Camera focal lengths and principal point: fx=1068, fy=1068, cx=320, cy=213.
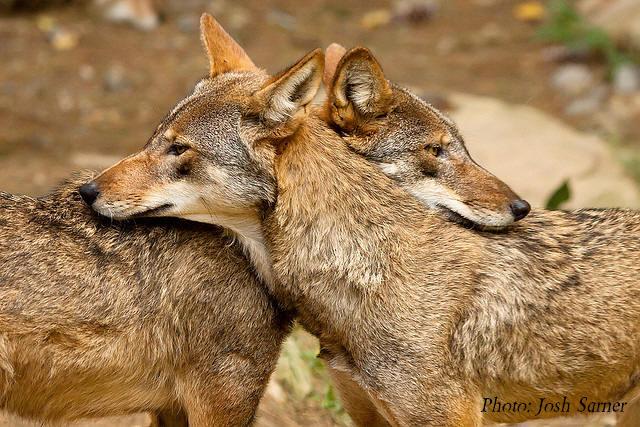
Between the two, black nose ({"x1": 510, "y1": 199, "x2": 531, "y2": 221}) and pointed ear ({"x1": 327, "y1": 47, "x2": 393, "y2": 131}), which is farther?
black nose ({"x1": 510, "y1": 199, "x2": 531, "y2": 221})

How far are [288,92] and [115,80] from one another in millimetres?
8467

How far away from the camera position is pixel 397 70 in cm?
1437

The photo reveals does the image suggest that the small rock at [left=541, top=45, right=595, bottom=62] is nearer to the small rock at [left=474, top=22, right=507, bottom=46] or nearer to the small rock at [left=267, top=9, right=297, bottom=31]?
the small rock at [left=474, top=22, right=507, bottom=46]

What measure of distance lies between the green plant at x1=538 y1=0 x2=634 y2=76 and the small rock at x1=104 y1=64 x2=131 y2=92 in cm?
572

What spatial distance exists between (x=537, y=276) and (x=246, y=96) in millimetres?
1922

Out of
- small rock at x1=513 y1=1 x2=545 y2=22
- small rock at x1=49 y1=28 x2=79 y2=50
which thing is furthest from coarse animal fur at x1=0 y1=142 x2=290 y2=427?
small rock at x1=513 y1=1 x2=545 y2=22

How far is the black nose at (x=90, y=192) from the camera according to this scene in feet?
18.9

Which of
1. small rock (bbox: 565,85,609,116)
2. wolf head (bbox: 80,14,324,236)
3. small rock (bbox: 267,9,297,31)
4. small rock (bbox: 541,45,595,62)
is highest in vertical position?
small rock (bbox: 541,45,595,62)

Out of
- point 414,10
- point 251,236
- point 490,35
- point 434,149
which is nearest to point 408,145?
point 434,149

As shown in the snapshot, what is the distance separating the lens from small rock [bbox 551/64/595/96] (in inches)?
549

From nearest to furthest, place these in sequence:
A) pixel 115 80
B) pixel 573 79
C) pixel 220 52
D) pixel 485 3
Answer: pixel 220 52, pixel 115 80, pixel 573 79, pixel 485 3

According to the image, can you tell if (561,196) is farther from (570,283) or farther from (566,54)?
(566,54)

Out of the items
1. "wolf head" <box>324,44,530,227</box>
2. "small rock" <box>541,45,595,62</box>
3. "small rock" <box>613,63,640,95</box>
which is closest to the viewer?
"wolf head" <box>324,44,530,227</box>

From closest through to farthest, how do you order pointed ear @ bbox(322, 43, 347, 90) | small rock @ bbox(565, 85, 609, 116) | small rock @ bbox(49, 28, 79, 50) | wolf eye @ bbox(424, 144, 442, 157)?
wolf eye @ bbox(424, 144, 442, 157)
pointed ear @ bbox(322, 43, 347, 90)
small rock @ bbox(565, 85, 609, 116)
small rock @ bbox(49, 28, 79, 50)
